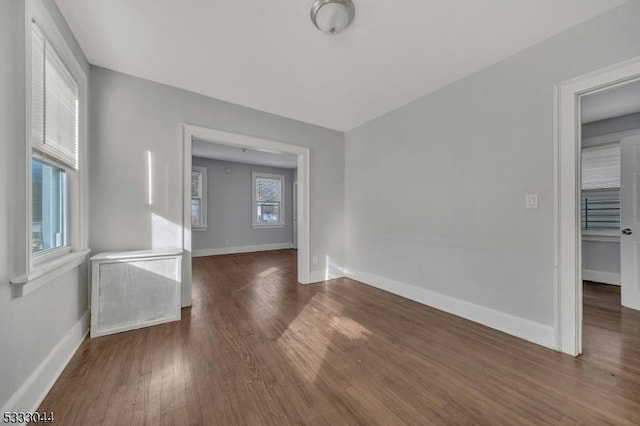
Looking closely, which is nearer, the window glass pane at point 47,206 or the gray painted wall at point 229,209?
the window glass pane at point 47,206

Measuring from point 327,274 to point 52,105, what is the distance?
357 centimetres

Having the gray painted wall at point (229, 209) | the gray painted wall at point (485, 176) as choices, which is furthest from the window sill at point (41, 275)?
the gray painted wall at point (229, 209)

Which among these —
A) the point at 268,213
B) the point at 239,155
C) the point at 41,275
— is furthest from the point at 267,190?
the point at 41,275

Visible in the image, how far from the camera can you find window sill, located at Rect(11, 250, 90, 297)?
1.23m

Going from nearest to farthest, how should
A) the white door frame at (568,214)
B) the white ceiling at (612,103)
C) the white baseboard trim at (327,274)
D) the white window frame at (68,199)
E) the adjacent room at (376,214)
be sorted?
the white window frame at (68,199)
the adjacent room at (376,214)
the white door frame at (568,214)
the white ceiling at (612,103)
the white baseboard trim at (327,274)

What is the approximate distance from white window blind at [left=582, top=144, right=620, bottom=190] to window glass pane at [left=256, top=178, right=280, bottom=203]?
671 centimetres

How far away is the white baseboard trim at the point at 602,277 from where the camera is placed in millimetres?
3594

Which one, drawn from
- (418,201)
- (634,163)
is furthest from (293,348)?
(634,163)

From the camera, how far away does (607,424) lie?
1.27 meters

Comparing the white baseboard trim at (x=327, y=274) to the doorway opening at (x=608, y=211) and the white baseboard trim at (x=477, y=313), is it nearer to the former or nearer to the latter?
the white baseboard trim at (x=477, y=313)

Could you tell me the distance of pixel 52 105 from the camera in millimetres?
1729

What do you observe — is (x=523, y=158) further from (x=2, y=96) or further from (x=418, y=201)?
(x=2, y=96)

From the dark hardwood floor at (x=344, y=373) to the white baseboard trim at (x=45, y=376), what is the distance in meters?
0.06

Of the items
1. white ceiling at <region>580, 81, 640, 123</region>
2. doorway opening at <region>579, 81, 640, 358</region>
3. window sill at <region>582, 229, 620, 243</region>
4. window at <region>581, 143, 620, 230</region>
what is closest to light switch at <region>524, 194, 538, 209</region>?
doorway opening at <region>579, 81, 640, 358</region>
